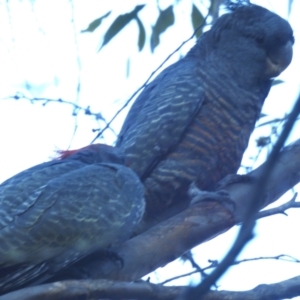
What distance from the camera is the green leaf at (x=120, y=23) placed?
3.43 meters

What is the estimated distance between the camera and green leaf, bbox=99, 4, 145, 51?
3.43 meters

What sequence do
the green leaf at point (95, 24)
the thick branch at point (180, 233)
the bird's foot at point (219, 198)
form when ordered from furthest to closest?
the green leaf at point (95, 24) < the bird's foot at point (219, 198) < the thick branch at point (180, 233)

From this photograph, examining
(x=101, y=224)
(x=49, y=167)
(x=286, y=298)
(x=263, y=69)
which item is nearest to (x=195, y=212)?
(x=101, y=224)

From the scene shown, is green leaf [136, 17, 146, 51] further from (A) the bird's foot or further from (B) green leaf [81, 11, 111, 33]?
(A) the bird's foot

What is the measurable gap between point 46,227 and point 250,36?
1867 mm

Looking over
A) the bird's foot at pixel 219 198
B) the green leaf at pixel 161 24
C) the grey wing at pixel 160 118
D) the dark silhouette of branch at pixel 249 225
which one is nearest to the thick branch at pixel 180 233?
the bird's foot at pixel 219 198

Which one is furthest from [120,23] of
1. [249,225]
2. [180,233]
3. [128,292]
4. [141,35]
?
[249,225]

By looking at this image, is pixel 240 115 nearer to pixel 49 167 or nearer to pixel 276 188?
pixel 276 188

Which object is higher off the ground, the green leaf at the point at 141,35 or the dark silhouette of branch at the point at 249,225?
the dark silhouette of branch at the point at 249,225

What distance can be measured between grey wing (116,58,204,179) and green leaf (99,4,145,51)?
404 mm

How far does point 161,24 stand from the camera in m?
3.60

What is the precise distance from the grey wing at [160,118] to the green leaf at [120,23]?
0.40m

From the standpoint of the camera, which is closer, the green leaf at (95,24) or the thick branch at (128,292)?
the thick branch at (128,292)

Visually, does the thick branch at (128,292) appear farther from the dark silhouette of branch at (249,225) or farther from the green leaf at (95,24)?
the green leaf at (95,24)
